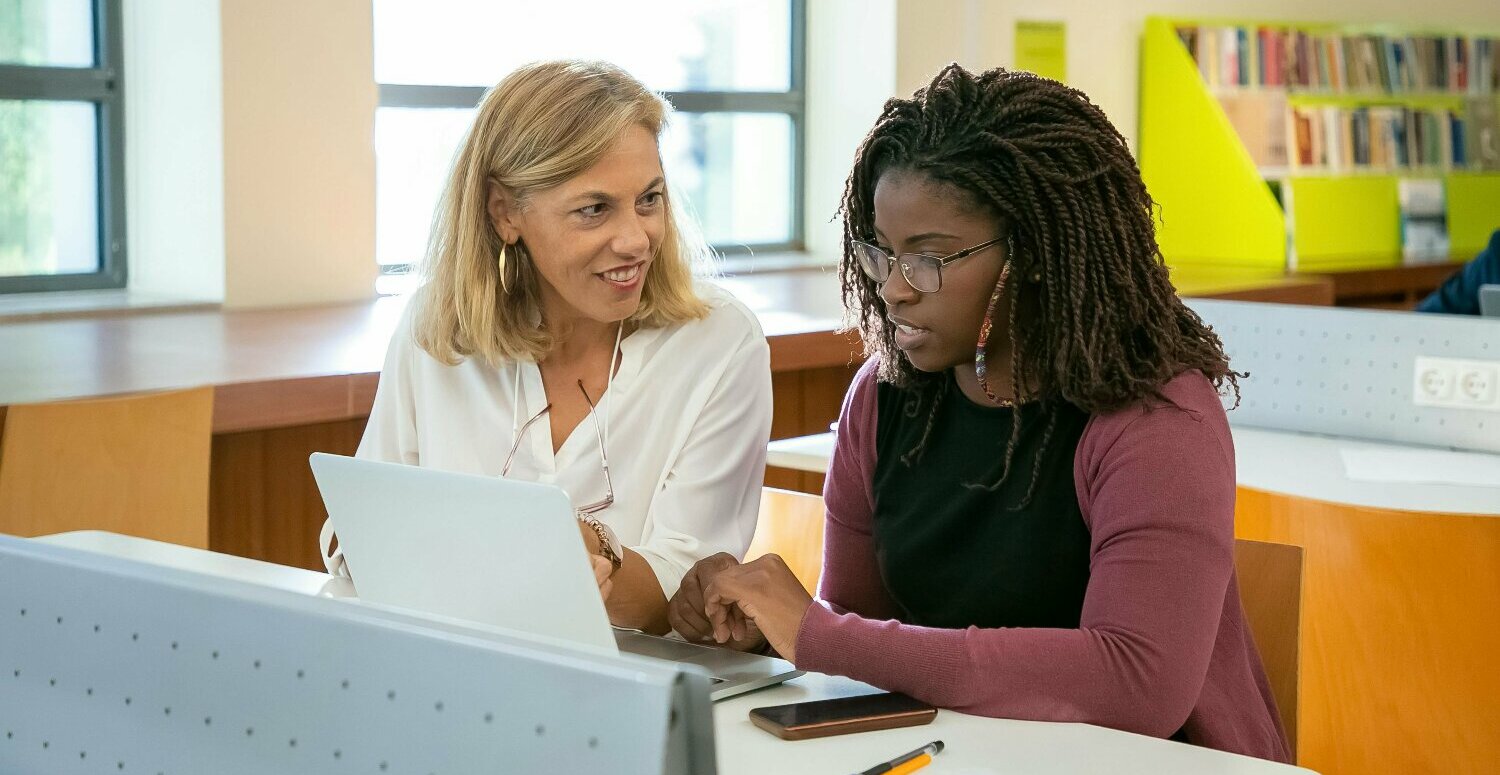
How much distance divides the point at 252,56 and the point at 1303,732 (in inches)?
99.0

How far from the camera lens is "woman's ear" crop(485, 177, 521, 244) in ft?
6.04

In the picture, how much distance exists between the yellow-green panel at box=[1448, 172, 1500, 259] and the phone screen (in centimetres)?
541

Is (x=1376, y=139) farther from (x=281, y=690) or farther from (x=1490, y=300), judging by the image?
(x=281, y=690)

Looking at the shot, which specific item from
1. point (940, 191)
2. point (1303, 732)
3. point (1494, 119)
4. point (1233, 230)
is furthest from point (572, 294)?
point (1494, 119)

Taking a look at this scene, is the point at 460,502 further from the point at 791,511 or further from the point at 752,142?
the point at 752,142

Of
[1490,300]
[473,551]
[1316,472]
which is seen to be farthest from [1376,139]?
[473,551]

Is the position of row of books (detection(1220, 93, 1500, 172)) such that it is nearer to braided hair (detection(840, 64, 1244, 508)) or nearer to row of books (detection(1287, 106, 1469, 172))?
row of books (detection(1287, 106, 1469, 172))

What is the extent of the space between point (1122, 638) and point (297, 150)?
2.73 meters

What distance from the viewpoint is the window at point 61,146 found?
3.48 m

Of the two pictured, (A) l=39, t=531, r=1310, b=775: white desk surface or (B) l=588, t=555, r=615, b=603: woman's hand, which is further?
(B) l=588, t=555, r=615, b=603: woman's hand

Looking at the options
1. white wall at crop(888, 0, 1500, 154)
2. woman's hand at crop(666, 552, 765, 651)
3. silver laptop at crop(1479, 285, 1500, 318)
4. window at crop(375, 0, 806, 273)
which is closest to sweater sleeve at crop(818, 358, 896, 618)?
woman's hand at crop(666, 552, 765, 651)

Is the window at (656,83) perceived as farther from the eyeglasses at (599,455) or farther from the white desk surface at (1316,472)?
the eyeglasses at (599,455)

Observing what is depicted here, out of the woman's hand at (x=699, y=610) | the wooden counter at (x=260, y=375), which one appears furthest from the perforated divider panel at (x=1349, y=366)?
the woman's hand at (x=699, y=610)

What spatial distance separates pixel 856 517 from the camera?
5.18 ft
